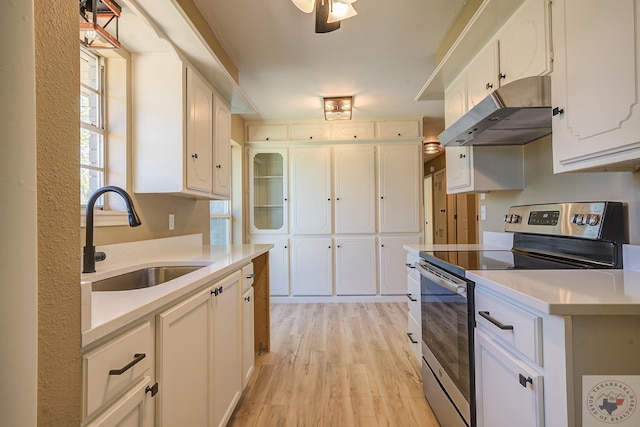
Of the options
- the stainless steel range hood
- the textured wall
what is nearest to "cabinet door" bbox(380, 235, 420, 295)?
the stainless steel range hood

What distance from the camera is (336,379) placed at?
205 cm

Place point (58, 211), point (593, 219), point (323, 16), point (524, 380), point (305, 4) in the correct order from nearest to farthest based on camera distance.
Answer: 1. point (58, 211)
2. point (524, 380)
3. point (593, 219)
4. point (305, 4)
5. point (323, 16)

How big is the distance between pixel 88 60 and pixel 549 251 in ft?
9.14

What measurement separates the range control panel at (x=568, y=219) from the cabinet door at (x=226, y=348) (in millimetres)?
1738

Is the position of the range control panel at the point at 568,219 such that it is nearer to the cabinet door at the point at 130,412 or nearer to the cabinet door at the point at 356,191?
the cabinet door at the point at 130,412

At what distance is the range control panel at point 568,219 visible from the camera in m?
1.25

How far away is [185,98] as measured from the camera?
1.80 meters

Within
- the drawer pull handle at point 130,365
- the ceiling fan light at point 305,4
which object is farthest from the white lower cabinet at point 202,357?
the ceiling fan light at point 305,4

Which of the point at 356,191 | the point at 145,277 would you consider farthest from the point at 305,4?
the point at 356,191

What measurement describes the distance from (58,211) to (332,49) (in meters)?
2.38

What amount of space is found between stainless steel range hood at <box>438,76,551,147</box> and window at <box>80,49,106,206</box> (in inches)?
82.3

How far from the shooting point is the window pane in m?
3.70

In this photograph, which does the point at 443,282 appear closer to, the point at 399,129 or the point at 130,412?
the point at 130,412

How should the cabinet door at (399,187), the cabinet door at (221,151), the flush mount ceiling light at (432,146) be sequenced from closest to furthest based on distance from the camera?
1. the cabinet door at (221,151)
2. the cabinet door at (399,187)
3. the flush mount ceiling light at (432,146)
